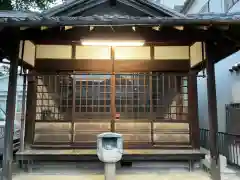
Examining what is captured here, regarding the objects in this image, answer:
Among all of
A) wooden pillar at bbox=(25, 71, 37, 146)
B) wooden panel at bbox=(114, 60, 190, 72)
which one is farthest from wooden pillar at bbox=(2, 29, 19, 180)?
wooden panel at bbox=(114, 60, 190, 72)

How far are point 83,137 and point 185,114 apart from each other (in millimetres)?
2810

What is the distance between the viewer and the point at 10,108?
4.51 meters

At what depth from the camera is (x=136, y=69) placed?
243 inches

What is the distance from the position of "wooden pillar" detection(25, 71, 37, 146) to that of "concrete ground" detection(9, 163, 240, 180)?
831 millimetres

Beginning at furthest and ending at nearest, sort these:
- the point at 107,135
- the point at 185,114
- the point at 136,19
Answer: the point at 185,114, the point at 107,135, the point at 136,19

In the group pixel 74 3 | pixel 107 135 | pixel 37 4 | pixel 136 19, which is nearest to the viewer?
pixel 136 19

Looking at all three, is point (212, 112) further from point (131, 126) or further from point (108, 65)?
point (108, 65)

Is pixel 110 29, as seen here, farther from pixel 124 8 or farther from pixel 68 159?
pixel 68 159

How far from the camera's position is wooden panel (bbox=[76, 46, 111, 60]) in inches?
246

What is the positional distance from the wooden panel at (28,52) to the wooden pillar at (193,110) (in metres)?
4.21

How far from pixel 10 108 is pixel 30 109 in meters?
1.52

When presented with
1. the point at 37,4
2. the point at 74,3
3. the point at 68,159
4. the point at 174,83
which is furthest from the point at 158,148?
the point at 37,4

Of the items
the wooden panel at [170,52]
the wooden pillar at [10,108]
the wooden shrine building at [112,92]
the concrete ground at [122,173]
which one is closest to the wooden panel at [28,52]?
the wooden shrine building at [112,92]

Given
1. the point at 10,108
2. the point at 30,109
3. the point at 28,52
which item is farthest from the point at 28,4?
the point at 10,108
